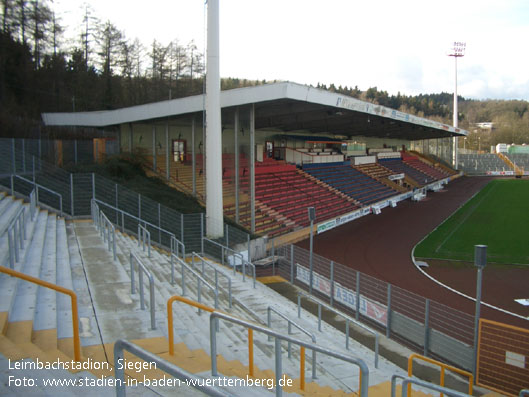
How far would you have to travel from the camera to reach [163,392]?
3.88 m

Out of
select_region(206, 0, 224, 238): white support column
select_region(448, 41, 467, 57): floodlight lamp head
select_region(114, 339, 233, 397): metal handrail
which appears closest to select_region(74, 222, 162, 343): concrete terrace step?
select_region(114, 339, 233, 397): metal handrail

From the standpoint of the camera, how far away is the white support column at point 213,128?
18.1 meters

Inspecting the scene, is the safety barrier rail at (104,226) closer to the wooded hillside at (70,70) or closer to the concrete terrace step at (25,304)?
the concrete terrace step at (25,304)

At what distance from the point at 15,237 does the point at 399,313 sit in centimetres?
920

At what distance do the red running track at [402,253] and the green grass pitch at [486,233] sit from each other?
38.2 inches

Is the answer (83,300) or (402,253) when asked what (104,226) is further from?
(402,253)

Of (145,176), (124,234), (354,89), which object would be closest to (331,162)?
(145,176)

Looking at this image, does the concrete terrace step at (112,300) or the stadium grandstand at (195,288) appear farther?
the concrete terrace step at (112,300)

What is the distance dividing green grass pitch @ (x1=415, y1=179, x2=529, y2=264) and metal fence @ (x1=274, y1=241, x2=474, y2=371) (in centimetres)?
735

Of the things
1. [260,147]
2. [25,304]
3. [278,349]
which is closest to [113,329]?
[25,304]

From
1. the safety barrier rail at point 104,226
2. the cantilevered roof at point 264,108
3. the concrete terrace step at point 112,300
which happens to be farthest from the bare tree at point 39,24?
the concrete terrace step at point 112,300

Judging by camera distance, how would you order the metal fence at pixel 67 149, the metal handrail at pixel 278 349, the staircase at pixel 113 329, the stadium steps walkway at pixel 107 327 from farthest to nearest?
the metal fence at pixel 67 149 < the stadium steps walkway at pixel 107 327 < the staircase at pixel 113 329 < the metal handrail at pixel 278 349

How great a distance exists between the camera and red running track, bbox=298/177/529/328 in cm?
1437

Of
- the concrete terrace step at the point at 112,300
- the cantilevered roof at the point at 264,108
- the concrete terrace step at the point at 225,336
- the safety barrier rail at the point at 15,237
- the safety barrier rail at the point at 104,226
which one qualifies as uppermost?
the cantilevered roof at the point at 264,108
